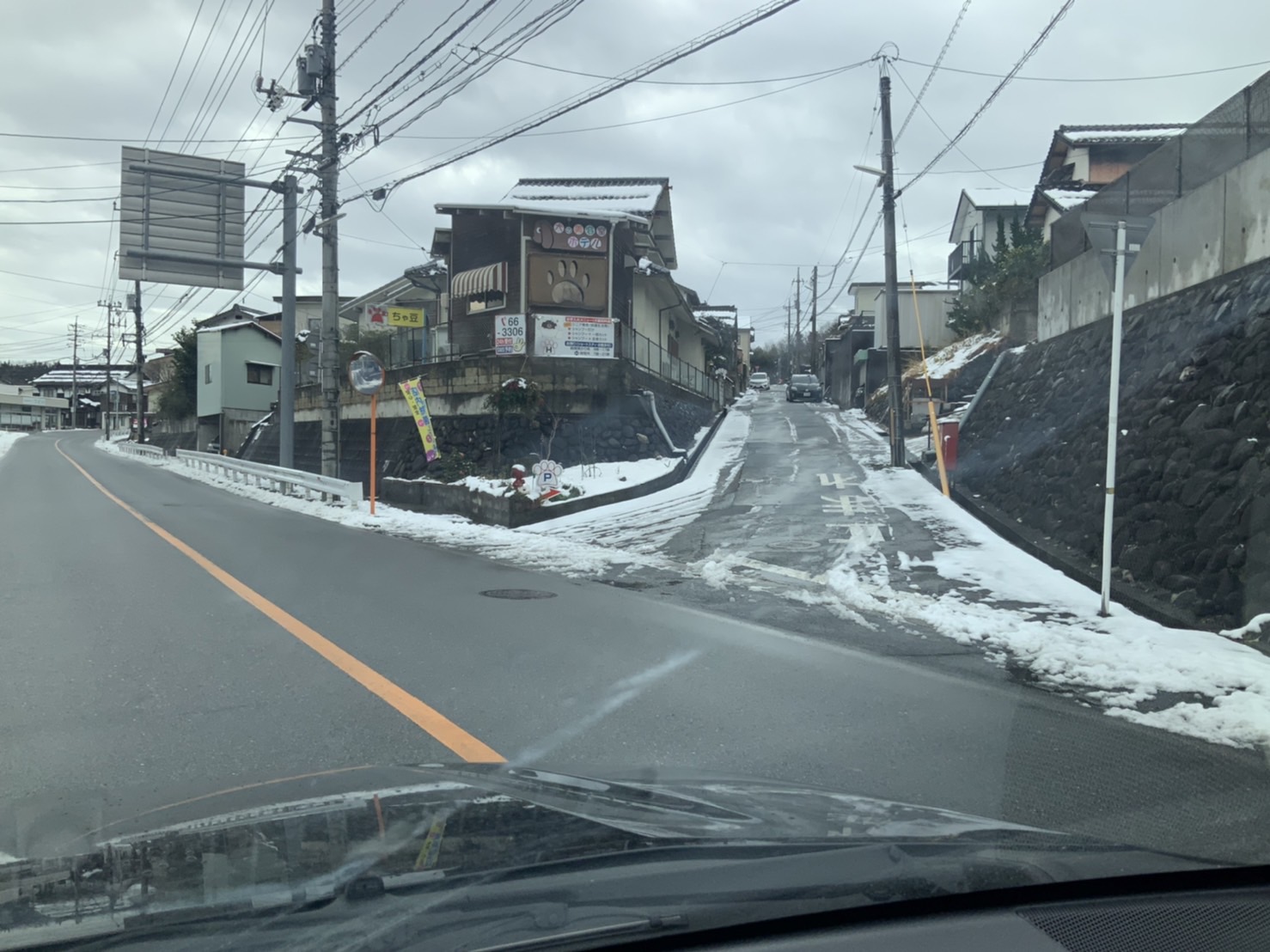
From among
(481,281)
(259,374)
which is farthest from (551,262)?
(259,374)

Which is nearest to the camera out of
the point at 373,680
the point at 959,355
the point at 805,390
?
the point at 373,680

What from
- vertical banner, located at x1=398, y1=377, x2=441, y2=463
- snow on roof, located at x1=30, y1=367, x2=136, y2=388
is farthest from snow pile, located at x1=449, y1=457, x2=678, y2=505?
snow on roof, located at x1=30, y1=367, x2=136, y2=388

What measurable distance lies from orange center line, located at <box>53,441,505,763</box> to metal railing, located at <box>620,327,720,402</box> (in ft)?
49.8

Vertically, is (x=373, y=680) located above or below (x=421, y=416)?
below

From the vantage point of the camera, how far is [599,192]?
29.1 meters

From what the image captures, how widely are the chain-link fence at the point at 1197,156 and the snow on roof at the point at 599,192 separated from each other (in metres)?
13.9

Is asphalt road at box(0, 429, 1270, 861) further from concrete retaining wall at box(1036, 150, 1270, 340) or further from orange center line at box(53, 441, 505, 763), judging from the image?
concrete retaining wall at box(1036, 150, 1270, 340)

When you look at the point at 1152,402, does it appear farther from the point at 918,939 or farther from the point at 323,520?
the point at 323,520

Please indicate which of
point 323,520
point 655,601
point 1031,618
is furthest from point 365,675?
point 323,520

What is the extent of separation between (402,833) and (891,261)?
65.3 feet

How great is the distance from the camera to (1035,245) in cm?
2806

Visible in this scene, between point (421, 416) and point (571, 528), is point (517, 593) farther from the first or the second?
point (421, 416)

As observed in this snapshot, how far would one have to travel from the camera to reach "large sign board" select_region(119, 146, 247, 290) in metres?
20.8

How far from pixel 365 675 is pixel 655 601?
13.2ft
